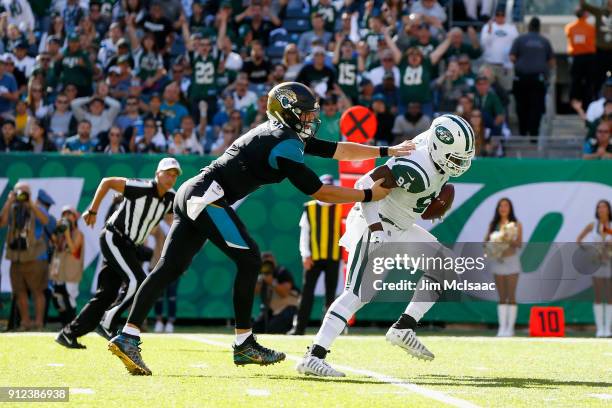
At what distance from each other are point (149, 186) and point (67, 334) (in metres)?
1.45

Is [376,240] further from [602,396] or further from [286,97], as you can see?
[602,396]

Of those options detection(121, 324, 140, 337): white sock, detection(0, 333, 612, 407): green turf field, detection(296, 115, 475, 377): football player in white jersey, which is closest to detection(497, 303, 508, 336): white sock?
detection(0, 333, 612, 407): green turf field

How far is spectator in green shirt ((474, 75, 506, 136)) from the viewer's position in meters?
16.2

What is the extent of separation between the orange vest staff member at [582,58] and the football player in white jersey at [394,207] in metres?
9.58

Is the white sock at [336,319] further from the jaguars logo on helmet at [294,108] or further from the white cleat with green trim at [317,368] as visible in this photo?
the jaguars logo on helmet at [294,108]

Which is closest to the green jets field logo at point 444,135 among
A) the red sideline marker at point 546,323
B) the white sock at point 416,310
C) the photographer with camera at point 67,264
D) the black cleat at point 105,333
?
the white sock at point 416,310

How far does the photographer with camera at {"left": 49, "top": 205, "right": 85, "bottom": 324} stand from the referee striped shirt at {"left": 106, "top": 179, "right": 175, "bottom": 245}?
4.13 metres

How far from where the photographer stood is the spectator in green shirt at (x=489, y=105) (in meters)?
16.2

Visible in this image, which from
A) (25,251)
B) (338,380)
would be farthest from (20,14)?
(338,380)

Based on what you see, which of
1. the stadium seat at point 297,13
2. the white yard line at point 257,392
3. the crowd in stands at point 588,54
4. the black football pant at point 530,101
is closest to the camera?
the white yard line at point 257,392

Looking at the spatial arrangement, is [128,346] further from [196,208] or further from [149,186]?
[149,186]

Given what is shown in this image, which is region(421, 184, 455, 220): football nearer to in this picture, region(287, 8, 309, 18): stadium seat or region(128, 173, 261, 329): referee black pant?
region(128, 173, 261, 329): referee black pant

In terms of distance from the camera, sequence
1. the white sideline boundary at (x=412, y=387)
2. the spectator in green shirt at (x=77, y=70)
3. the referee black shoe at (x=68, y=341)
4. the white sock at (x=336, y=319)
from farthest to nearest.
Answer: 1. the spectator in green shirt at (x=77, y=70)
2. the referee black shoe at (x=68, y=341)
3. the white sock at (x=336, y=319)
4. the white sideline boundary at (x=412, y=387)

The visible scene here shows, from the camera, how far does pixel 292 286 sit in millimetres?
14859
